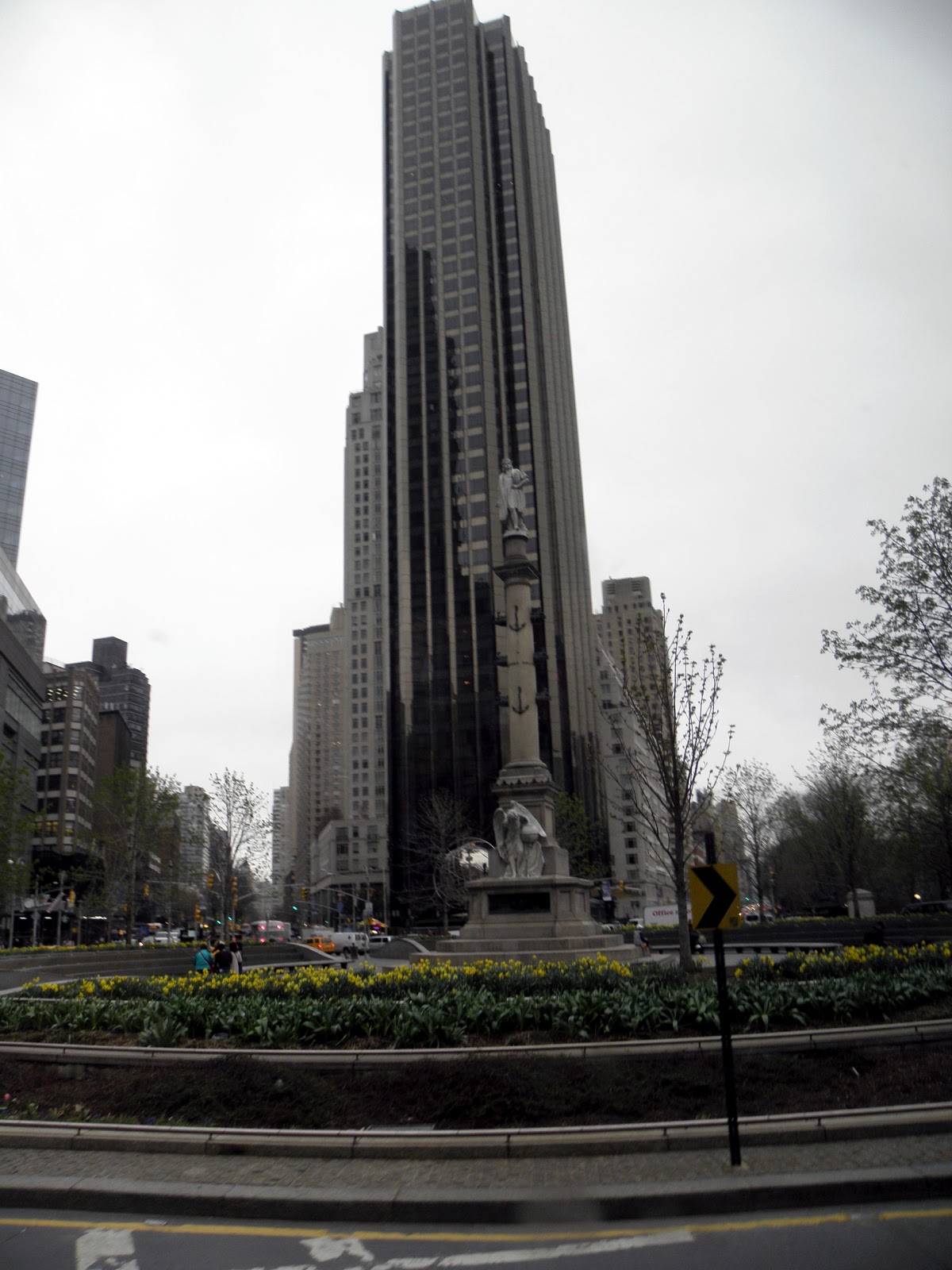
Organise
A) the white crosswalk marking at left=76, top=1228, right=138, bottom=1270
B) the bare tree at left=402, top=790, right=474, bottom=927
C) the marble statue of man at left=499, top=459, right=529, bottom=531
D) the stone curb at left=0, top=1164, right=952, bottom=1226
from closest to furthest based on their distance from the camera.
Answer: the white crosswalk marking at left=76, top=1228, right=138, bottom=1270, the stone curb at left=0, top=1164, right=952, bottom=1226, the marble statue of man at left=499, top=459, right=529, bottom=531, the bare tree at left=402, top=790, right=474, bottom=927

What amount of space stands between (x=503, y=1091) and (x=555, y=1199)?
96.4 inches

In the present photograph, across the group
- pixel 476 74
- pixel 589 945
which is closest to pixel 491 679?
pixel 589 945

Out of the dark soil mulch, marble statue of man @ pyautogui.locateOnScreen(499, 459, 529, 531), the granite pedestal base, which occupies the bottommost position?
the dark soil mulch

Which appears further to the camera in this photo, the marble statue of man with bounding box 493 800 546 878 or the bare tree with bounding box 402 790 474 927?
the bare tree with bounding box 402 790 474 927

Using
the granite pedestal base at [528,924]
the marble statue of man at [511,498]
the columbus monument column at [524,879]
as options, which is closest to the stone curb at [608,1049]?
the columbus monument column at [524,879]

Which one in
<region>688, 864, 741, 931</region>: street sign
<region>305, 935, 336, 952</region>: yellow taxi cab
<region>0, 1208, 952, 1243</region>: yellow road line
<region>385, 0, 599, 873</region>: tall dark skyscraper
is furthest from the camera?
<region>385, 0, 599, 873</region>: tall dark skyscraper

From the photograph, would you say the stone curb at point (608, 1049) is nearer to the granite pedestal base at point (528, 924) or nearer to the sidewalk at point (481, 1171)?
the sidewalk at point (481, 1171)

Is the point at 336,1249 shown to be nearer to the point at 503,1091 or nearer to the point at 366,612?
the point at 503,1091

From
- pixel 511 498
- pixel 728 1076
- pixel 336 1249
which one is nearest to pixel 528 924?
pixel 511 498

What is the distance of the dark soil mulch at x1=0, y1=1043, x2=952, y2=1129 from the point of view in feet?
29.7

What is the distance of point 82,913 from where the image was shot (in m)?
64.5

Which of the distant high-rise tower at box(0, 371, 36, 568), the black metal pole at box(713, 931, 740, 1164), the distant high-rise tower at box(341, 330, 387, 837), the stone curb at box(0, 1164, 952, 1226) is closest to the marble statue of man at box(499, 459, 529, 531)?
the black metal pole at box(713, 931, 740, 1164)

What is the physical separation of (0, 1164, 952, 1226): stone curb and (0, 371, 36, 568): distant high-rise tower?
561 feet

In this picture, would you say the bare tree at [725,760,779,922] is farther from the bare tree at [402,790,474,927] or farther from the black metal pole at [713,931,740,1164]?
the black metal pole at [713,931,740,1164]
